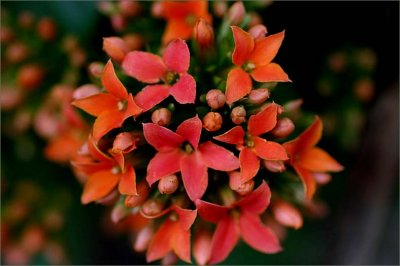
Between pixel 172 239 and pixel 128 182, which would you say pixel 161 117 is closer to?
pixel 128 182

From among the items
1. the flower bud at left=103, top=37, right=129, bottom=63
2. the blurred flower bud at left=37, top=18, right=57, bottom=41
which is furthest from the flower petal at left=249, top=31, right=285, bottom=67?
the blurred flower bud at left=37, top=18, right=57, bottom=41

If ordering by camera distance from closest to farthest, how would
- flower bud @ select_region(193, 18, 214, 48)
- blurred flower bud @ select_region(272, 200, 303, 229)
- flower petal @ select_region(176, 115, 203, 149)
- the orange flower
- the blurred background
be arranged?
flower petal @ select_region(176, 115, 203, 149) → flower bud @ select_region(193, 18, 214, 48) → blurred flower bud @ select_region(272, 200, 303, 229) → the orange flower → the blurred background

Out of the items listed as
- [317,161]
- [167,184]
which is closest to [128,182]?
[167,184]

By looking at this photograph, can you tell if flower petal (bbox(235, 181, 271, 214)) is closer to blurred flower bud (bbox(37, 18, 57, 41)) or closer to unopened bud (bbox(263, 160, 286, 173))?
unopened bud (bbox(263, 160, 286, 173))

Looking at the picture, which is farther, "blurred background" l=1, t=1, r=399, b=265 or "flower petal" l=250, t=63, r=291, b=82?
"blurred background" l=1, t=1, r=399, b=265

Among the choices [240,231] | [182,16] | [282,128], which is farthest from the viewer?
[182,16]

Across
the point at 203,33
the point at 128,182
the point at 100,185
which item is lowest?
the point at 100,185

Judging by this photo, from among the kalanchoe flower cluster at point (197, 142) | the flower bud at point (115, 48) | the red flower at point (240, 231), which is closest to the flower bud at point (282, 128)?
the kalanchoe flower cluster at point (197, 142)
